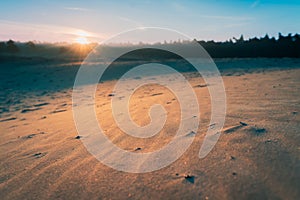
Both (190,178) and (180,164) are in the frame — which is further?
(180,164)

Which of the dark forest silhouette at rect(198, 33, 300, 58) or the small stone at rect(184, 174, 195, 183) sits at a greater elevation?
the dark forest silhouette at rect(198, 33, 300, 58)

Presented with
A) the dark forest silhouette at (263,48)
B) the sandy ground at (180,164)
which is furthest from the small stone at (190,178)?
the dark forest silhouette at (263,48)

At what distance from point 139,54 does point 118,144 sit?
1893 cm

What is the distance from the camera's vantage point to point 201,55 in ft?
54.5

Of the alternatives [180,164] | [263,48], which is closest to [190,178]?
[180,164]

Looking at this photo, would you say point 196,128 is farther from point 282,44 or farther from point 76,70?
point 282,44

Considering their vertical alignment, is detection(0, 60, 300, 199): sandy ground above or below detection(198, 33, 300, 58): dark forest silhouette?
below

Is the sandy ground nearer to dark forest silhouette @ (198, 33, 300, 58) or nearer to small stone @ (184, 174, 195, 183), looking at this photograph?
small stone @ (184, 174, 195, 183)

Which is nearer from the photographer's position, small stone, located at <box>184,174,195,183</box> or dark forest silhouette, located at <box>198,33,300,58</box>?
small stone, located at <box>184,174,195,183</box>

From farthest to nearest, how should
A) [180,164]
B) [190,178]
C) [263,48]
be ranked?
1. [263,48]
2. [180,164]
3. [190,178]

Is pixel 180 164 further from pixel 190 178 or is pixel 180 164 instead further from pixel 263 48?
pixel 263 48

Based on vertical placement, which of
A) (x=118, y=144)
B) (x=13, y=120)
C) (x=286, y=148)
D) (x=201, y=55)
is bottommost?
(x=13, y=120)

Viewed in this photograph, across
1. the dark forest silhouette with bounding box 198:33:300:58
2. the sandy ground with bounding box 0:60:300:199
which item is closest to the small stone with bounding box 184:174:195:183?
the sandy ground with bounding box 0:60:300:199

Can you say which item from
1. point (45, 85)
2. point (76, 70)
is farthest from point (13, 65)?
point (45, 85)
